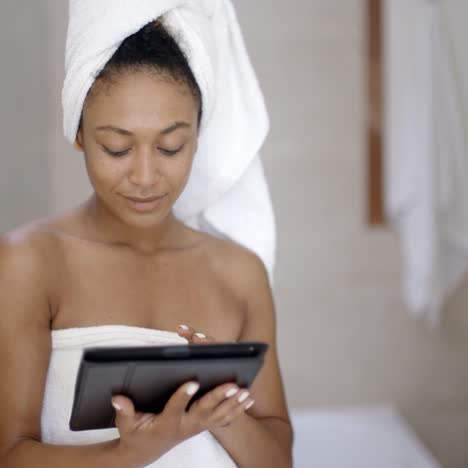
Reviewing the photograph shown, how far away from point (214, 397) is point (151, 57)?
46 cm

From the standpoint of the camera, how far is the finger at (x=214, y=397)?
932mm

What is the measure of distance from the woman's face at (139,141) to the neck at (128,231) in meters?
0.09

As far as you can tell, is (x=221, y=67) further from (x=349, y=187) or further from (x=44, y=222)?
(x=349, y=187)

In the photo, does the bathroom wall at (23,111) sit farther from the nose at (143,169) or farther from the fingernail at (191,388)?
the fingernail at (191,388)

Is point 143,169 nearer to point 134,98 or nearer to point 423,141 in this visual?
point 134,98

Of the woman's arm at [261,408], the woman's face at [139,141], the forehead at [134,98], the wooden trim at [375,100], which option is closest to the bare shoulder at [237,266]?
the woman's arm at [261,408]

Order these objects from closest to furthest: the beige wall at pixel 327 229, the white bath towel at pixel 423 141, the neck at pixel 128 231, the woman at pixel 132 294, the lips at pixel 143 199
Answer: the woman at pixel 132 294 → the lips at pixel 143 199 → the neck at pixel 128 231 → the white bath towel at pixel 423 141 → the beige wall at pixel 327 229

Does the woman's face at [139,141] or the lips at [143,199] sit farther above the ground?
the woman's face at [139,141]

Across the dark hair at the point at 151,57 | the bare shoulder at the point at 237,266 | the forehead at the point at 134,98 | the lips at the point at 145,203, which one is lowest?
the bare shoulder at the point at 237,266

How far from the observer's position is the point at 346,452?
2045mm

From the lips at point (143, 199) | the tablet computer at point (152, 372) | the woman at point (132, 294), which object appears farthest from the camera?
the lips at point (143, 199)

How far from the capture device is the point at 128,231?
1.26m

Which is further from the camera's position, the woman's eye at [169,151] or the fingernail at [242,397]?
the woman's eye at [169,151]

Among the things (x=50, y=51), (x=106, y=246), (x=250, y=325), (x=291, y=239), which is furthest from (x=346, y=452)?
(x=50, y=51)
